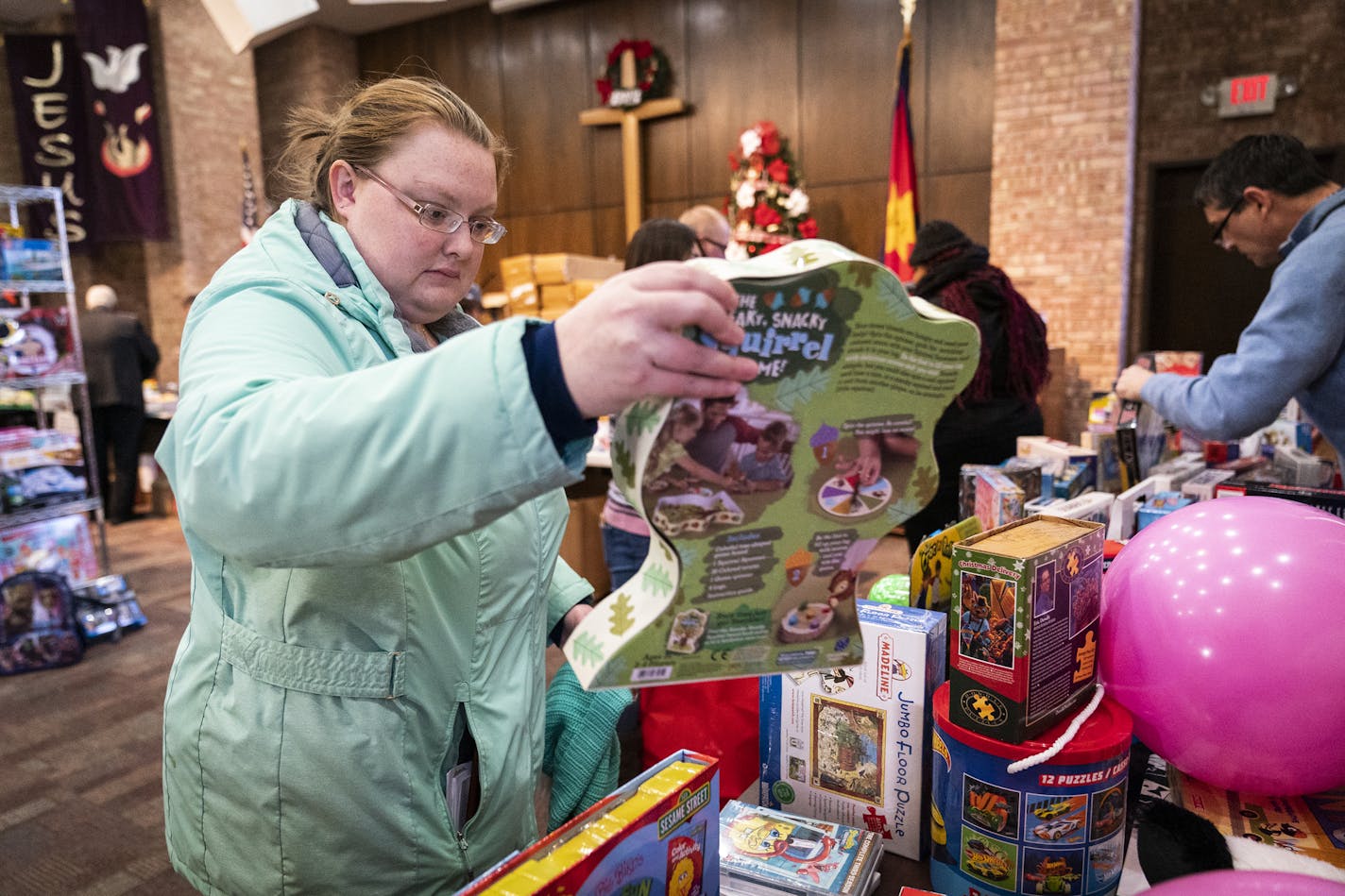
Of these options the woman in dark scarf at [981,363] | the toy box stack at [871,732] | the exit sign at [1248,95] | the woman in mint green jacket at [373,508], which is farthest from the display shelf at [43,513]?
the exit sign at [1248,95]

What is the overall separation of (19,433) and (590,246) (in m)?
5.15

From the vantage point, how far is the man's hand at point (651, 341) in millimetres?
530

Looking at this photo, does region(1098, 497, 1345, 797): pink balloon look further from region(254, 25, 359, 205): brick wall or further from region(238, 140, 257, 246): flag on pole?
region(254, 25, 359, 205): brick wall

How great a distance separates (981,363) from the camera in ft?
8.52

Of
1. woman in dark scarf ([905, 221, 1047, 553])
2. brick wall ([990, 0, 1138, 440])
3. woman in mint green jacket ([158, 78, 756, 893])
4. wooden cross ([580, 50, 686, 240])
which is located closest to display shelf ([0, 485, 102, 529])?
woman in mint green jacket ([158, 78, 756, 893])

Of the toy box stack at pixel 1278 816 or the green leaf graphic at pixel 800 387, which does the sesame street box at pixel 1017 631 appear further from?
the green leaf graphic at pixel 800 387

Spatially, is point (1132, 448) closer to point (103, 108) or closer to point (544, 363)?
point (544, 363)

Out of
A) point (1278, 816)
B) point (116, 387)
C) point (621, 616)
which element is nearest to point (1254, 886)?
point (1278, 816)

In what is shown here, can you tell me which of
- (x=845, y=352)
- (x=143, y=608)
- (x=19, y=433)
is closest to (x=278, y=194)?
(x=845, y=352)

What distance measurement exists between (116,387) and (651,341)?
22.6ft

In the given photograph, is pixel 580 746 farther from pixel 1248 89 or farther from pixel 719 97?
pixel 719 97

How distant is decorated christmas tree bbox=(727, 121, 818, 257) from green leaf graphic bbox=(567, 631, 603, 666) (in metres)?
5.56

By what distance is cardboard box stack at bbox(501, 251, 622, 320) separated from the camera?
20.6ft

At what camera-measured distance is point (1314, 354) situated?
1797mm
